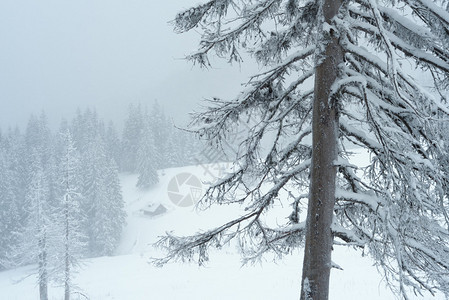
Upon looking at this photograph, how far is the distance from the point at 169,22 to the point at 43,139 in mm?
74968

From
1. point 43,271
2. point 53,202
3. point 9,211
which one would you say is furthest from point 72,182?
point 53,202

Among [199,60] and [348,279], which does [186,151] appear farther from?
[199,60]

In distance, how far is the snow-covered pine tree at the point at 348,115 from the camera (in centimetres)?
321

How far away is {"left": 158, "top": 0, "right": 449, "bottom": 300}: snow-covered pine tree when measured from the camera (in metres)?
3.21

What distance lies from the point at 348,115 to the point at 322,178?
874 millimetres

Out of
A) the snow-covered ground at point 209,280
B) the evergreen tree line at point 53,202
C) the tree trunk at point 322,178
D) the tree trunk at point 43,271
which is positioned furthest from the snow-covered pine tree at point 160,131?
the tree trunk at point 322,178

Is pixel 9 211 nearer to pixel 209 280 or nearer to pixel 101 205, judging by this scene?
pixel 101 205

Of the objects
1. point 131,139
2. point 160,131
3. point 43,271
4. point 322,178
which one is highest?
point 160,131

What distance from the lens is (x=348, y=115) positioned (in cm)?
399

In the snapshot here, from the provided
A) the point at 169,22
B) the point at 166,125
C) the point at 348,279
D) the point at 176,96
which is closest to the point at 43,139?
the point at 166,125

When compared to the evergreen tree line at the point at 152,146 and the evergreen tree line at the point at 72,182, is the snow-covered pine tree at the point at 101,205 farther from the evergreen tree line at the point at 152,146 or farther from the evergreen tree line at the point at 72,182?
the evergreen tree line at the point at 152,146

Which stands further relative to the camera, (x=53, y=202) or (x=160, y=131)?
(x=160, y=131)

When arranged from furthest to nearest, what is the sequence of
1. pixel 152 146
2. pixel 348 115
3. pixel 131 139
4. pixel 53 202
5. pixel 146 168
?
pixel 131 139, pixel 152 146, pixel 146 168, pixel 53 202, pixel 348 115

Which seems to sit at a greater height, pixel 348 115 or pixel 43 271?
pixel 348 115
